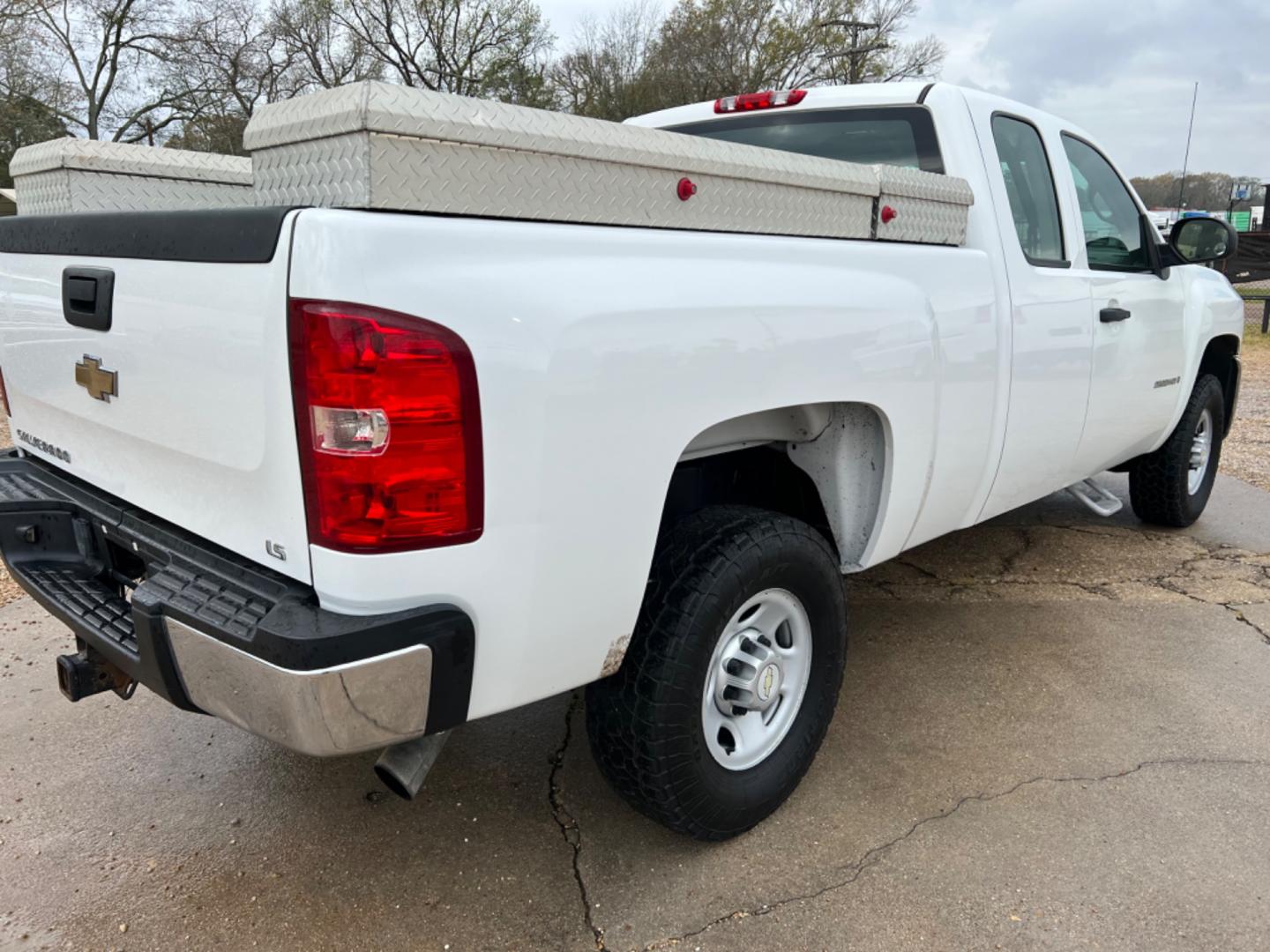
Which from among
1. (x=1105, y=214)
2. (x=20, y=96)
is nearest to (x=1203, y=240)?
(x=1105, y=214)

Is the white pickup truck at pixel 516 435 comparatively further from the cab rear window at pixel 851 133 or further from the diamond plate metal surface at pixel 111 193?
the diamond plate metal surface at pixel 111 193

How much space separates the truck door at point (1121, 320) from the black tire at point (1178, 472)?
45 cm

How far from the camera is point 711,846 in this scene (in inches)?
96.6

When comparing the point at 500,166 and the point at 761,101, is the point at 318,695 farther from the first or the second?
the point at 761,101

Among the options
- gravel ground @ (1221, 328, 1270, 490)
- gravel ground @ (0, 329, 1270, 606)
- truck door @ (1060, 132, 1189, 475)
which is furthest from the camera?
gravel ground @ (1221, 328, 1270, 490)

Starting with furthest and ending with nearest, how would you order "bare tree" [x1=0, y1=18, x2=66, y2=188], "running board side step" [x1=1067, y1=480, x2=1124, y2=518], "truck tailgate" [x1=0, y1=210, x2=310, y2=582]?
1. "bare tree" [x1=0, y1=18, x2=66, y2=188]
2. "running board side step" [x1=1067, y1=480, x2=1124, y2=518]
3. "truck tailgate" [x1=0, y1=210, x2=310, y2=582]

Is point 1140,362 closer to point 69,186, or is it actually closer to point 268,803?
point 268,803

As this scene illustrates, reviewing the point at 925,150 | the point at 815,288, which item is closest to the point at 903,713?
the point at 815,288

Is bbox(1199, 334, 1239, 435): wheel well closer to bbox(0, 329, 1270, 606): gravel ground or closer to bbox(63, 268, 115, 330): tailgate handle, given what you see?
bbox(0, 329, 1270, 606): gravel ground

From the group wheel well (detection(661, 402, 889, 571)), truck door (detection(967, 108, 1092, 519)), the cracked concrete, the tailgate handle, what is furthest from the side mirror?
the tailgate handle

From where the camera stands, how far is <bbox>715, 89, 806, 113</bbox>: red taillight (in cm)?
355

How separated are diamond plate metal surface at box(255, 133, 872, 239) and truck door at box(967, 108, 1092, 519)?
1231 mm

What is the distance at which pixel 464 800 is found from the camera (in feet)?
8.77

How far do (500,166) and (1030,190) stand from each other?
7.75 feet
